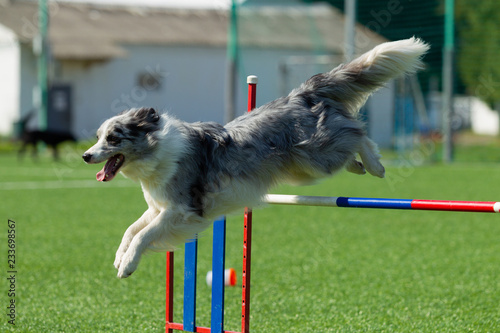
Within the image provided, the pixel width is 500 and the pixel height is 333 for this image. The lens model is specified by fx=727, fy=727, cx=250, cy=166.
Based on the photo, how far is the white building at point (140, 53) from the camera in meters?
25.0

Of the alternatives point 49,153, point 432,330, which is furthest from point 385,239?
point 49,153

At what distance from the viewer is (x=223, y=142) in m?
A: 3.38

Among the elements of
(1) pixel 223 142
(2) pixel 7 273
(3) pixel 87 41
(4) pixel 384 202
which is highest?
(3) pixel 87 41

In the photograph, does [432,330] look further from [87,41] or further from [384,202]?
[87,41]

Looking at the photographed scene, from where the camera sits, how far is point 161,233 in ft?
10.6

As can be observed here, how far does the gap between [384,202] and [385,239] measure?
4.12 metres

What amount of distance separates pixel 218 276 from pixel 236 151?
0.69 m

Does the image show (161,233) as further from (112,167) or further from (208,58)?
(208,58)

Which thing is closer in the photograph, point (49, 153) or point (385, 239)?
point (385, 239)

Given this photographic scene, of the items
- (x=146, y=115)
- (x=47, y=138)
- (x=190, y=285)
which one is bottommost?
(x=190, y=285)

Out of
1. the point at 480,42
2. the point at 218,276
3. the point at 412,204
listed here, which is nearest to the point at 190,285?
the point at 218,276

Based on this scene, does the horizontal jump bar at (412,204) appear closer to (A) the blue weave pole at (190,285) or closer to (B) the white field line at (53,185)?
(A) the blue weave pole at (190,285)

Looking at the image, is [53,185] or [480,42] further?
[480,42]

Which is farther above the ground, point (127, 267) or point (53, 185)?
point (127, 267)
